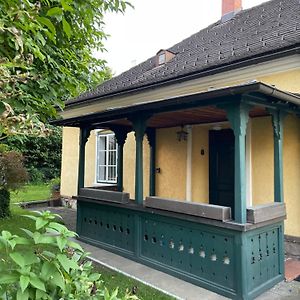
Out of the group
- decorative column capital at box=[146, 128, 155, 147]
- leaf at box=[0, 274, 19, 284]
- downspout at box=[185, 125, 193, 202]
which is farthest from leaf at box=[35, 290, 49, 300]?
decorative column capital at box=[146, 128, 155, 147]

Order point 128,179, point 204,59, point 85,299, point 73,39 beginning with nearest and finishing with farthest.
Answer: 1. point 85,299
2. point 73,39
3. point 204,59
4. point 128,179

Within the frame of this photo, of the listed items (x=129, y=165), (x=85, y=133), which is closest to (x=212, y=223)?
(x=85, y=133)

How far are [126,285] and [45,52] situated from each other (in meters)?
3.62

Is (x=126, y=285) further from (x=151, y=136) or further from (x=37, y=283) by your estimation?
(x=151, y=136)

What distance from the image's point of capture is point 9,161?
33.1ft

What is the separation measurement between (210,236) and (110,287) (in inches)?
66.3

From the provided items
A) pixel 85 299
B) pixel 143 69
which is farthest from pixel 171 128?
pixel 85 299

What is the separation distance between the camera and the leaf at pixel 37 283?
1556 mm

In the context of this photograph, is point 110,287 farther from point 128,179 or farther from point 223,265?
point 128,179

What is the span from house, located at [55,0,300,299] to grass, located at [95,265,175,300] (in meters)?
0.69

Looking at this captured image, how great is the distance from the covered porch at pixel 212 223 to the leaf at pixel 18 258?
318cm

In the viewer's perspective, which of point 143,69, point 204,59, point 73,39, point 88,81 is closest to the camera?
point 73,39

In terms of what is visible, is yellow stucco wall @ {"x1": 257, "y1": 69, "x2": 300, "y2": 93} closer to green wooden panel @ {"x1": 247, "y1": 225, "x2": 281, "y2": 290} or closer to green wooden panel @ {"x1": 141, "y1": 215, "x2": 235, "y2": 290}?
green wooden panel @ {"x1": 247, "y1": 225, "x2": 281, "y2": 290}

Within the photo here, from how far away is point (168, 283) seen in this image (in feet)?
15.5
